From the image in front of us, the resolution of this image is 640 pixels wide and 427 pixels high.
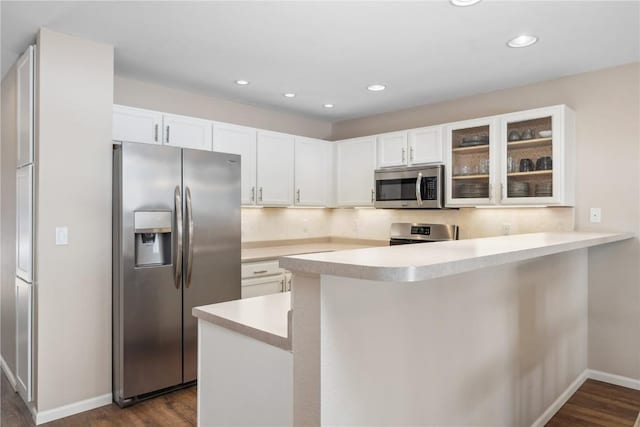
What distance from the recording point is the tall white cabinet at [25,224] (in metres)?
2.70

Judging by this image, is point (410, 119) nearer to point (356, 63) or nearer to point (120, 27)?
point (356, 63)

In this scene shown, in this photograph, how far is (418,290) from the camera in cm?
155

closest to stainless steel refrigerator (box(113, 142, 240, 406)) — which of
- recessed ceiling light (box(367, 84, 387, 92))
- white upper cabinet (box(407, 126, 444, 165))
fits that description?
recessed ceiling light (box(367, 84, 387, 92))

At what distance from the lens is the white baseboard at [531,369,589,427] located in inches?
102

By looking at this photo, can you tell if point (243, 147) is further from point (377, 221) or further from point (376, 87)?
point (377, 221)

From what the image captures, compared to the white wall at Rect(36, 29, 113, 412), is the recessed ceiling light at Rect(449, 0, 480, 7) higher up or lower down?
higher up

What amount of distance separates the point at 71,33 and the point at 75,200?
1.07m

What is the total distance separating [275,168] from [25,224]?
2.24 m

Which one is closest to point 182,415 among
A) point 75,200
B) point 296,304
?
point 75,200

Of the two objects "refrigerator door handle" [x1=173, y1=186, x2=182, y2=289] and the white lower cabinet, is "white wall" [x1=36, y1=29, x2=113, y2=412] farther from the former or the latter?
the white lower cabinet

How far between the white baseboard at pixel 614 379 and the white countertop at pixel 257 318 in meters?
2.93

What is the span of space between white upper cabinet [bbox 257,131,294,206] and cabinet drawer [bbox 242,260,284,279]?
69 cm

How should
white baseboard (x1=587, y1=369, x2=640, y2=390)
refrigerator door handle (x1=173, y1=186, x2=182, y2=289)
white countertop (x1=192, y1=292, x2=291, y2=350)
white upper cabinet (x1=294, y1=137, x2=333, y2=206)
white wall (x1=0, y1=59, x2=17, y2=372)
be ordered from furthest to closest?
white upper cabinet (x1=294, y1=137, x2=333, y2=206), white baseboard (x1=587, y1=369, x2=640, y2=390), white wall (x1=0, y1=59, x2=17, y2=372), refrigerator door handle (x1=173, y1=186, x2=182, y2=289), white countertop (x1=192, y1=292, x2=291, y2=350)

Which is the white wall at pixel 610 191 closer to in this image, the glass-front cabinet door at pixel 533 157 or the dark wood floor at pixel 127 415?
the glass-front cabinet door at pixel 533 157
